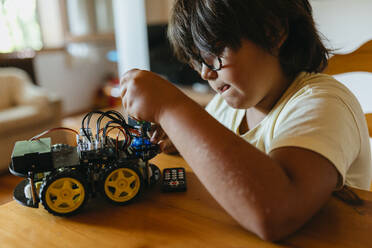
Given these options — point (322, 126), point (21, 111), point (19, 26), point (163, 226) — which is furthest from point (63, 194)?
point (19, 26)

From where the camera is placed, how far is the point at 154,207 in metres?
0.47

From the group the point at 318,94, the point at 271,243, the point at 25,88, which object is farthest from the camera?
the point at 25,88

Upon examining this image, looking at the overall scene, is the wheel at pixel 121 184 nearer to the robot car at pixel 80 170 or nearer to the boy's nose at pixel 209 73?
the robot car at pixel 80 170

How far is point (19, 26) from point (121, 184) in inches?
140

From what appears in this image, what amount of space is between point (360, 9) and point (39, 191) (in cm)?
169

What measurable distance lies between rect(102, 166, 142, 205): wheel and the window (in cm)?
338

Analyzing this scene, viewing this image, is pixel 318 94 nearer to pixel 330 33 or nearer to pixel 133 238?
pixel 133 238

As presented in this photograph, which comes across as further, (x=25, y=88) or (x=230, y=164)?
(x=25, y=88)

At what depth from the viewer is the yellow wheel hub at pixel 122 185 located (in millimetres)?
468

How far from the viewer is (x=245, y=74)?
0.55 m

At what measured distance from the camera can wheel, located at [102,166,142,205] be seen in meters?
0.46

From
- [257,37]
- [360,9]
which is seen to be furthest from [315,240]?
[360,9]

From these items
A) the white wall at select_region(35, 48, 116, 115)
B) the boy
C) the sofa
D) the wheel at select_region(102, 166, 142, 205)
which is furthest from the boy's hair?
the white wall at select_region(35, 48, 116, 115)

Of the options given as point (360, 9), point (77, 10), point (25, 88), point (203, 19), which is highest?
point (203, 19)
